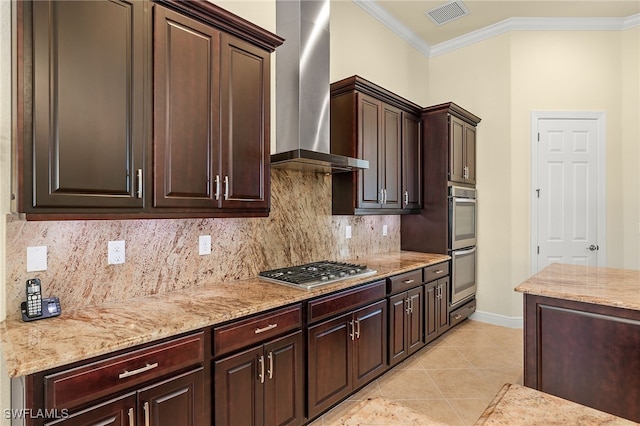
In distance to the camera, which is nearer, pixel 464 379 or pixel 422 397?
pixel 422 397

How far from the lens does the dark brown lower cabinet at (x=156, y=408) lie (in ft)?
4.43

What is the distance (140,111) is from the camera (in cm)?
173

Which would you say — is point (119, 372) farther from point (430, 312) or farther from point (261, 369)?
point (430, 312)

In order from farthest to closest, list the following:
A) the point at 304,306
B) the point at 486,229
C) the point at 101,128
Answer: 1. the point at 486,229
2. the point at 304,306
3. the point at 101,128

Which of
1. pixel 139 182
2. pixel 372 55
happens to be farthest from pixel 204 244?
pixel 372 55

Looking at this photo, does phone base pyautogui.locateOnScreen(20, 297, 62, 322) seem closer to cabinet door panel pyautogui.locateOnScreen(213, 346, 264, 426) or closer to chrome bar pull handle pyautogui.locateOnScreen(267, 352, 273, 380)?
cabinet door panel pyautogui.locateOnScreen(213, 346, 264, 426)

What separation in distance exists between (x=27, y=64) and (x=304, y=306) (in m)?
1.78

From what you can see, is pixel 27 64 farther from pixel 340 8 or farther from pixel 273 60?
pixel 340 8

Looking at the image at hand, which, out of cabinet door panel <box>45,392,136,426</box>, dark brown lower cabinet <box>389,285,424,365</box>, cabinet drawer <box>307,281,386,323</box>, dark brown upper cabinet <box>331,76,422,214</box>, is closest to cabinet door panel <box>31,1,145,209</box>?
cabinet door panel <box>45,392,136,426</box>

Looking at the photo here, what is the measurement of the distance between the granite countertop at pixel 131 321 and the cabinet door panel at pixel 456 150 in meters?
2.14

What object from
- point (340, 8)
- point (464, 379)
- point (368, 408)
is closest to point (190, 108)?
point (368, 408)

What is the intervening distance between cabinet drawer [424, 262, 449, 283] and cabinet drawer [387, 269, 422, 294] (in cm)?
14

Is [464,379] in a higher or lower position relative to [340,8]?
lower

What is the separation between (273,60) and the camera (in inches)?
113
